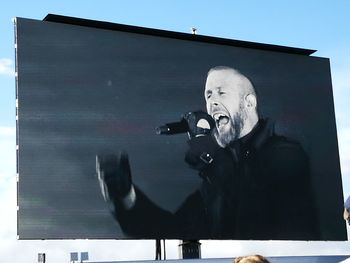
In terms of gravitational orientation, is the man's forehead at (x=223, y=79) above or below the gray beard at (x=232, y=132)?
above

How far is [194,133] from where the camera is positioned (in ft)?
44.3

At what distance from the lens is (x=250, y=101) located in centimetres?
1437

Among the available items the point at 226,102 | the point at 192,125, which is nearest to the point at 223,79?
the point at 226,102

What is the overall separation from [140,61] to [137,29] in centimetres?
64

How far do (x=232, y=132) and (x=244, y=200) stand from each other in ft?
4.32

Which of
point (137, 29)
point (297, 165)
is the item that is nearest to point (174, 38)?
point (137, 29)

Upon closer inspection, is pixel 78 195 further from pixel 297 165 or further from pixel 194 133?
pixel 297 165

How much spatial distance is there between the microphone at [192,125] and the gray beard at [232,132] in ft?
0.76

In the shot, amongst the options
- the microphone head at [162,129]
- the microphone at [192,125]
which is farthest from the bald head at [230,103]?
the microphone head at [162,129]

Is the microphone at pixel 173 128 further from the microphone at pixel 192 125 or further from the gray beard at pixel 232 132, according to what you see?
the gray beard at pixel 232 132

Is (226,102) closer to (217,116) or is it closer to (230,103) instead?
(230,103)

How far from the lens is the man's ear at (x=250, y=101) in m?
14.3

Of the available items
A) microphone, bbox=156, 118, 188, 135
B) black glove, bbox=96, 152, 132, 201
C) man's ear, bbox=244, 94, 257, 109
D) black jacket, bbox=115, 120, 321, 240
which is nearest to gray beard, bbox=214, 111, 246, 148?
black jacket, bbox=115, 120, 321, 240

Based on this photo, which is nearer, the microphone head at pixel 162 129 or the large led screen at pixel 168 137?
the large led screen at pixel 168 137
